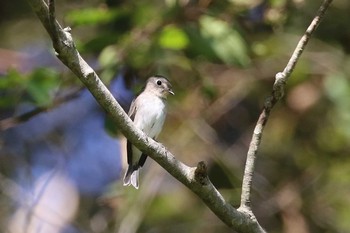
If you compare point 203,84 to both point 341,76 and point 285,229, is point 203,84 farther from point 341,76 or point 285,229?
point 285,229

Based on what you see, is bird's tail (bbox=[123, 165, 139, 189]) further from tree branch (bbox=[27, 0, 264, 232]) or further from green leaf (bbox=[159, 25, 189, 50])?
tree branch (bbox=[27, 0, 264, 232])

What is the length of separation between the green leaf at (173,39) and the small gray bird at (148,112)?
8.4 inches

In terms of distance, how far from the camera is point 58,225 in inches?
218

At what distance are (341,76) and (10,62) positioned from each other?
1983mm

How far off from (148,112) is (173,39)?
0.42m

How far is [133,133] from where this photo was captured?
249cm

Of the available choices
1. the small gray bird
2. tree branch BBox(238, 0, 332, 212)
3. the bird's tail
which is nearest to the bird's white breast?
the small gray bird

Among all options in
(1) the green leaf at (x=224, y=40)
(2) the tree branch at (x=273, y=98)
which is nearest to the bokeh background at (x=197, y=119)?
(1) the green leaf at (x=224, y=40)

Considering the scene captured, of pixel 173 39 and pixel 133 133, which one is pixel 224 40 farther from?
pixel 133 133

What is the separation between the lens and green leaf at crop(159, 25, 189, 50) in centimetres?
400

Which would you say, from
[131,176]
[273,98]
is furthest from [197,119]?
[273,98]

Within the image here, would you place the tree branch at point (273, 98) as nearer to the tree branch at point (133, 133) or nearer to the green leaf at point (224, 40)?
the tree branch at point (133, 133)

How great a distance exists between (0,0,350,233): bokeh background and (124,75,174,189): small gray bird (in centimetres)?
13

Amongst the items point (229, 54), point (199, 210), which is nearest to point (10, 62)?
point (229, 54)
